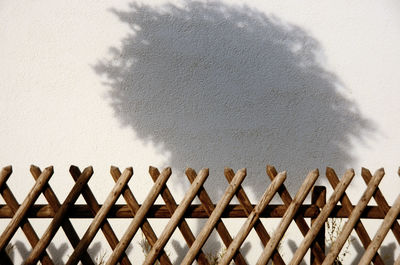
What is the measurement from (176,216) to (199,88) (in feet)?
4.27

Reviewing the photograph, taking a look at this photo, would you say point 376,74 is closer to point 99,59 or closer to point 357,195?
point 357,195

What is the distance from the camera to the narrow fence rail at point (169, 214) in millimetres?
1831

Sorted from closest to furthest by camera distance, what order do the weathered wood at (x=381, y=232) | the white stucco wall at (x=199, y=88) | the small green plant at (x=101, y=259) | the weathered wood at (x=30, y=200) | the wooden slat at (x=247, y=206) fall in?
1. the weathered wood at (x=30, y=200)
2. the wooden slat at (x=247, y=206)
3. the weathered wood at (x=381, y=232)
4. the small green plant at (x=101, y=259)
5. the white stucco wall at (x=199, y=88)

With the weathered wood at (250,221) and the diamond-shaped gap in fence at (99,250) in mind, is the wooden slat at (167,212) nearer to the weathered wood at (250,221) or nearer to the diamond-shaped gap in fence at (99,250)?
the weathered wood at (250,221)

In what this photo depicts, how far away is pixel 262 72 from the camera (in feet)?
9.61

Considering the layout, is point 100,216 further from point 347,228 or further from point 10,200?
point 347,228

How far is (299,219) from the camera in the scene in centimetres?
198

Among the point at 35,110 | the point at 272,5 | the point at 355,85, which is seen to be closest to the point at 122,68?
the point at 35,110

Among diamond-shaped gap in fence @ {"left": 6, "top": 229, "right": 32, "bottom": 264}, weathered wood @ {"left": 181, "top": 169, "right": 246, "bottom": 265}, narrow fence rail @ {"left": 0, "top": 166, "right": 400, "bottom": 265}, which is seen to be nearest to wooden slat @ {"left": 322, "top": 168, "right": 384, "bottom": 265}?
narrow fence rail @ {"left": 0, "top": 166, "right": 400, "bottom": 265}

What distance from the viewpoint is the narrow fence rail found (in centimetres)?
183

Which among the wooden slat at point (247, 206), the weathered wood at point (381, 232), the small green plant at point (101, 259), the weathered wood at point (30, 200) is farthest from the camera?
the small green plant at point (101, 259)

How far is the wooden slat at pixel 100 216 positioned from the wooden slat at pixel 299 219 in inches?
30.1

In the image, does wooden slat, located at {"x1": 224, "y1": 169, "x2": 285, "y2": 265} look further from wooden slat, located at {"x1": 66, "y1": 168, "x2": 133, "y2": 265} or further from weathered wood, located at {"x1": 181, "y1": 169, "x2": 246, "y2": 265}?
wooden slat, located at {"x1": 66, "y1": 168, "x2": 133, "y2": 265}

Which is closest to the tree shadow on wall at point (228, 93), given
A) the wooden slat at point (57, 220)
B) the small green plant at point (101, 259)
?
the small green plant at point (101, 259)
